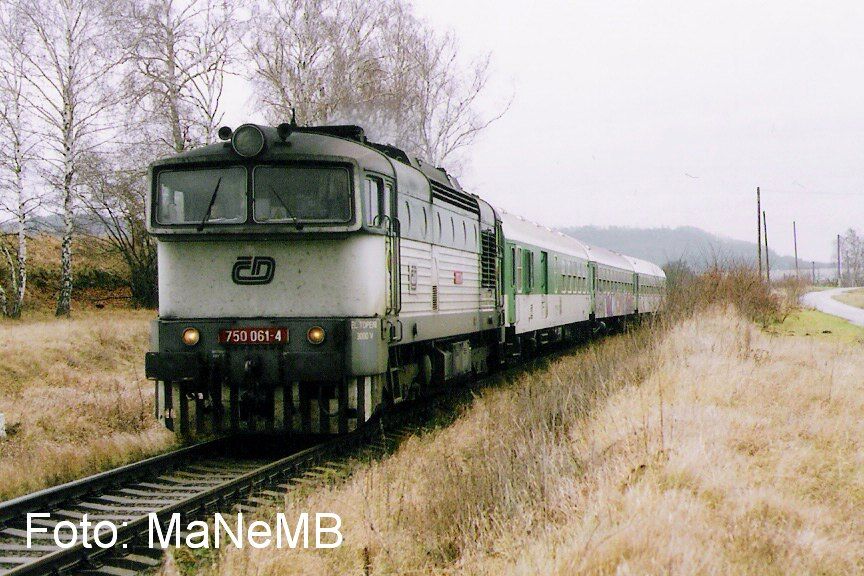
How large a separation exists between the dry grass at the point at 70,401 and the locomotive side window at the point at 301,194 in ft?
9.74

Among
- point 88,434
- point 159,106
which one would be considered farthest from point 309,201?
point 159,106

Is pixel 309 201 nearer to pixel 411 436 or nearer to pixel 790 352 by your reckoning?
pixel 411 436

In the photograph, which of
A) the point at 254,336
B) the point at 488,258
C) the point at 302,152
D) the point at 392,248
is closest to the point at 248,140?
the point at 302,152

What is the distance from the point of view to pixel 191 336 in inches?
320

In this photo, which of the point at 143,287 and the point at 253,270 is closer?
the point at 253,270

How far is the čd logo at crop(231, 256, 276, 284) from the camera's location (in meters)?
8.17

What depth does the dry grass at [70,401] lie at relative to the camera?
814cm

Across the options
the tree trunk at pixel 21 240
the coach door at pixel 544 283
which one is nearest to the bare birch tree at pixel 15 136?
the tree trunk at pixel 21 240

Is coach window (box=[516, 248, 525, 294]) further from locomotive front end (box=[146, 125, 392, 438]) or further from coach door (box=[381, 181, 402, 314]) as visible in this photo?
locomotive front end (box=[146, 125, 392, 438])

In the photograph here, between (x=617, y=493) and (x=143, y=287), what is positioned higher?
(x=143, y=287)

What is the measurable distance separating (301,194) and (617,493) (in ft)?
13.8

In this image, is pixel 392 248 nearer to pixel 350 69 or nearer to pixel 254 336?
pixel 254 336

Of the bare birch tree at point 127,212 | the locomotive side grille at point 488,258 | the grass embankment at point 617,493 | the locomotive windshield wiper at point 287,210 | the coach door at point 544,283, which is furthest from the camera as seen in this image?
the bare birch tree at point 127,212

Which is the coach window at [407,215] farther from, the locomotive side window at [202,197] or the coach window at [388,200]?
the locomotive side window at [202,197]
